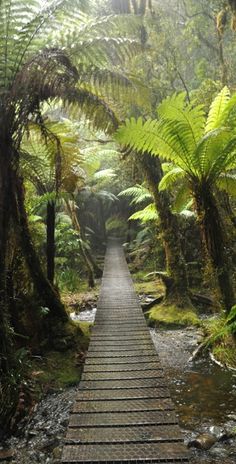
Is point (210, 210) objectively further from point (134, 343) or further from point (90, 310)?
point (90, 310)

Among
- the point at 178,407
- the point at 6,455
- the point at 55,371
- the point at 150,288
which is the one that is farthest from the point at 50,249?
the point at 150,288

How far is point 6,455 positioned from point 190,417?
1490 mm

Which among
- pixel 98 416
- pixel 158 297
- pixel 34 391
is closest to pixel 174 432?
pixel 98 416

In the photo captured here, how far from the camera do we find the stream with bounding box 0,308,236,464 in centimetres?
281

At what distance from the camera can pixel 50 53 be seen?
10.9ft

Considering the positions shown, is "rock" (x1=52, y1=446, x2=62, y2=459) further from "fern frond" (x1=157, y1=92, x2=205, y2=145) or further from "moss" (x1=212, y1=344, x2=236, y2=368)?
"fern frond" (x1=157, y1=92, x2=205, y2=145)

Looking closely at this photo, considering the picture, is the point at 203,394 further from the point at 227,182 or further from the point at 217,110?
the point at 217,110

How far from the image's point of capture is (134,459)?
222 centimetres

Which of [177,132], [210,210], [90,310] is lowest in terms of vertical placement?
[90,310]

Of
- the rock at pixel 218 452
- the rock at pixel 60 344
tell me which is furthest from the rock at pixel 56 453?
the rock at pixel 60 344

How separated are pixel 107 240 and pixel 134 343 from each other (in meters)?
11.0

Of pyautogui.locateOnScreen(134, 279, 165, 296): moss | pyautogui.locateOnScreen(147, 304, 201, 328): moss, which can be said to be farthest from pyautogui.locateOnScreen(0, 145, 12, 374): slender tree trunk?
pyautogui.locateOnScreen(134, 279, 165, 296): moss

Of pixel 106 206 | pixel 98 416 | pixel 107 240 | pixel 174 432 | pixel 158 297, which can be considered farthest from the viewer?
pixel 106 206

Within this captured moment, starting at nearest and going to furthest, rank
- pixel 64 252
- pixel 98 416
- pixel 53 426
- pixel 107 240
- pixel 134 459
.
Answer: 1. pixel 134 459
2. pixel 98 416
3. pixel 53 426
4. pixel 64 252
5. pixel 107 240
